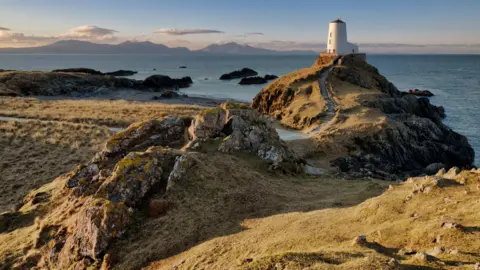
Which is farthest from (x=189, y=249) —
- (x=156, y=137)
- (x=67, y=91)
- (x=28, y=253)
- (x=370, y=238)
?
(x=67, y=91)

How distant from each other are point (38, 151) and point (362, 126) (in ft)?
94.2

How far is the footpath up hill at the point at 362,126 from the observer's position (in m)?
30.4

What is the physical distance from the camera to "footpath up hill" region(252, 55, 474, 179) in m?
30.4

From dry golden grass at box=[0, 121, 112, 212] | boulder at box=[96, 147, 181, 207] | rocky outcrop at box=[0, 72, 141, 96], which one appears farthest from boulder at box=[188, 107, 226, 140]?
rocky outcrop at box=[0, 72, 141, 96]

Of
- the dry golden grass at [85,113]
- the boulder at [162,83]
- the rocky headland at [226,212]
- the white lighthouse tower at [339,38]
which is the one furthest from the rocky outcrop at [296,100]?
the boulder at [162,83]

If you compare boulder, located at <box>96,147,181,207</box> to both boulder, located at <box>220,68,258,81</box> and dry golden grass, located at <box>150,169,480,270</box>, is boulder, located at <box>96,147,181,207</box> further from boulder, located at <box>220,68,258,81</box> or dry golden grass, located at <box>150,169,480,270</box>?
boulder, located at <box>220,68,258,81</box>

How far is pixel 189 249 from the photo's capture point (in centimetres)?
1098

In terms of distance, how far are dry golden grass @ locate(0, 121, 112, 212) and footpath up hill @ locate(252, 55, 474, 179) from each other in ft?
59.1

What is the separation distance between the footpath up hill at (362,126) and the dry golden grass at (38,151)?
1802 centimetres

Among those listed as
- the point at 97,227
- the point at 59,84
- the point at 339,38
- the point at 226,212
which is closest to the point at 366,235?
the point at 226,212

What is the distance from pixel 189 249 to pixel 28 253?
20.6 ft

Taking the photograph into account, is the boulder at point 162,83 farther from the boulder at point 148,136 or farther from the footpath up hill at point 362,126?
the boulder at point 148,136

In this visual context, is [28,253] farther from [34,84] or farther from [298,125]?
[34,84]

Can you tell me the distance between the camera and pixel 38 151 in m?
26.8
